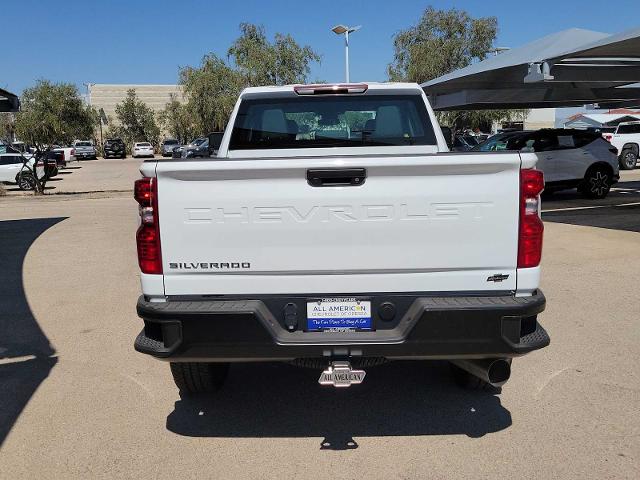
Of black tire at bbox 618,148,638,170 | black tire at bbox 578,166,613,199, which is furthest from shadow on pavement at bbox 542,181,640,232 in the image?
black tire at bbox 618,148,638,170

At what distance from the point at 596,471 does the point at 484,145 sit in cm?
1720

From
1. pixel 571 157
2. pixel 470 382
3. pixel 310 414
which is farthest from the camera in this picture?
pixel 571 157

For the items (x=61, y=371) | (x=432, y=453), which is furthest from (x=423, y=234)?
(x=61, y=371)

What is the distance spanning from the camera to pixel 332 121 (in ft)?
16.0

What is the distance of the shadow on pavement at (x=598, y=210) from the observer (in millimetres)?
12203

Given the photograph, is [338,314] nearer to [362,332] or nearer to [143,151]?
[362,332]

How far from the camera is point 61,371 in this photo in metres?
4.88

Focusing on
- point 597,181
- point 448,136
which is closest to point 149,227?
point 448,136

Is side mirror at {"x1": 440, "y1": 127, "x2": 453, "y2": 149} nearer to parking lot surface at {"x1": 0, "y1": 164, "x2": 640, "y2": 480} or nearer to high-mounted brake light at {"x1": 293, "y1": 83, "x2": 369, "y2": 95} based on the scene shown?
high-mounted brake light at {"x1": 293, "y1": 83, "x2": 369, "y2": 95}

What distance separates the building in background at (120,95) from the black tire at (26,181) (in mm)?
65843

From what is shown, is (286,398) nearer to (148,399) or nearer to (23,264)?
(148,399)

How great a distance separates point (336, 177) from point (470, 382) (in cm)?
195

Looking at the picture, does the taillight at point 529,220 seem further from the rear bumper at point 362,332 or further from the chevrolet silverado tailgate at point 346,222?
the rear bumper at point 362,332

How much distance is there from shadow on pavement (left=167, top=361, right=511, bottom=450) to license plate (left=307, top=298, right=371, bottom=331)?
80 cm
